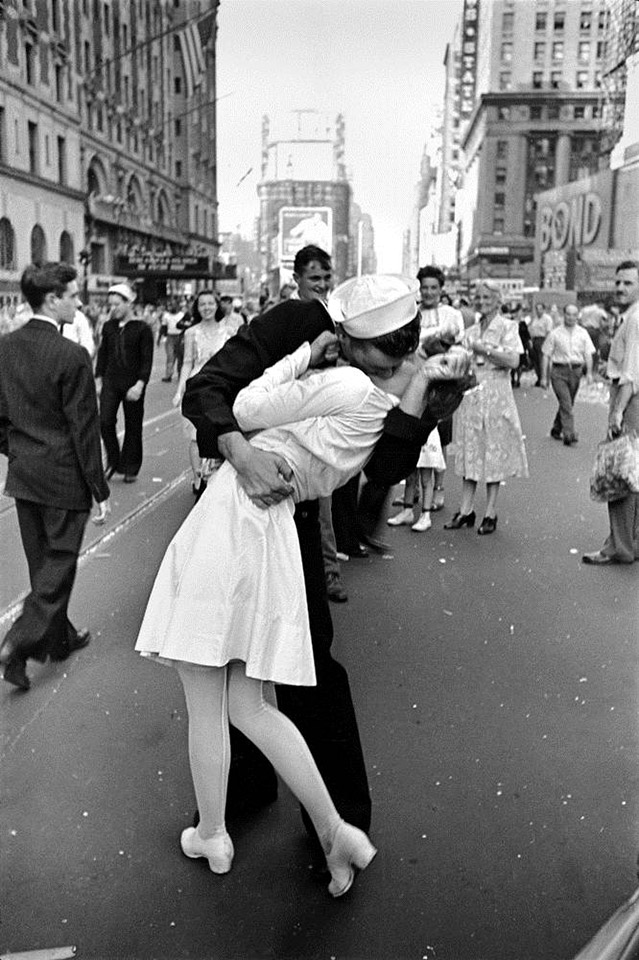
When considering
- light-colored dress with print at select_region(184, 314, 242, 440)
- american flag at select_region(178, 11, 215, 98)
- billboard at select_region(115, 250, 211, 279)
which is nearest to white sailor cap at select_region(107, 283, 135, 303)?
light-colored dress with print at select_region(184, 314, 242, 440)

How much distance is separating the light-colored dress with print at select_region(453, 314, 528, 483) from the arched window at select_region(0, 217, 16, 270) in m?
6.63

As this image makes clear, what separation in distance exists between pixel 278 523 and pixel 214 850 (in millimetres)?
1002

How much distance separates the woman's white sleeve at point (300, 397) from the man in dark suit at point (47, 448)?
1.63 meters

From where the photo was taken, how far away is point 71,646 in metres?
4.19

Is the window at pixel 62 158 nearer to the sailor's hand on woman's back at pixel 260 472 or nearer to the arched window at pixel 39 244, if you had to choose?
the sailor's hand on woman's back at pixel 260 472

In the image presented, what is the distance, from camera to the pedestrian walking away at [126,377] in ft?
27.0

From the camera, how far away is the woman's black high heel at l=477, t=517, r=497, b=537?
673cm

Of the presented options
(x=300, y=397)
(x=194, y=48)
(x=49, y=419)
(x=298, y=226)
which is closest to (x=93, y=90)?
(x=194, y=48)

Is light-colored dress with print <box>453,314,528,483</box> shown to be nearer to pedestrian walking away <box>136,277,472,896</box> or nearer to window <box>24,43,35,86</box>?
window <box>24,43,35,86</box>

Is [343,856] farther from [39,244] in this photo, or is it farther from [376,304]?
[39,244]

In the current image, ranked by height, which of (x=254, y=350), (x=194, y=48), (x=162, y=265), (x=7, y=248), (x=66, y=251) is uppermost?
(x=162, y=265)

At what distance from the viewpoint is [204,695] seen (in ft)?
7.61

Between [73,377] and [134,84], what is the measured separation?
3271 millimetres

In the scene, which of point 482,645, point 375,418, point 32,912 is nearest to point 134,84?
point 482,645
